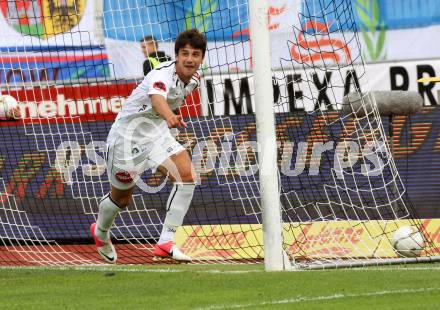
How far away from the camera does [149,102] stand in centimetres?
845

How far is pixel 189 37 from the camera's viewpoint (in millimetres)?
8148

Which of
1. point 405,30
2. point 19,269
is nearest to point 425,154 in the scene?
point 405,30

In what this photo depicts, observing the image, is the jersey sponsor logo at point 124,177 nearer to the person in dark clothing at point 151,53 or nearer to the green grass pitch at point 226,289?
the green grass pitch at point 226,289

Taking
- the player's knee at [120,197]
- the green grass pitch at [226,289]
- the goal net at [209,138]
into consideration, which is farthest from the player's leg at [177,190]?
the goal net at [209,138]

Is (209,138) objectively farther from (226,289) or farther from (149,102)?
(226,289)

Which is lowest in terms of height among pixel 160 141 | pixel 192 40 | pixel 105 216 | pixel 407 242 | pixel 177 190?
pixel 407 242

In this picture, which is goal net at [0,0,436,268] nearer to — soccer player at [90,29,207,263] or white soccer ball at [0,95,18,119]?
soccer player at [90,29,207,263]

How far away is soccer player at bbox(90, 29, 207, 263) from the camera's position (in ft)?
26.7

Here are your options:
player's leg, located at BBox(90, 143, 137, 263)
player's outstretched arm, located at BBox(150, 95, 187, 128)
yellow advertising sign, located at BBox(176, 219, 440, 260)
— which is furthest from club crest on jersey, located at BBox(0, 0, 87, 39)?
player's outstretched arm, located at BBox(150, 95, 187, 128)

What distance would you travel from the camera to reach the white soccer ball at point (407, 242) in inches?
371

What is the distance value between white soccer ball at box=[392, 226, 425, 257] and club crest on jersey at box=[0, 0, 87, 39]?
13.4 ft

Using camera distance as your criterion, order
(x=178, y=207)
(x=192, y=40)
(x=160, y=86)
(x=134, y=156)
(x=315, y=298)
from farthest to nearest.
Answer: (x=134, y=156), (x=178, y=207), (x=192, y=40), (x=160, y=86), (x=315, y=298)

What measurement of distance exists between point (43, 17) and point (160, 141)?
382cm

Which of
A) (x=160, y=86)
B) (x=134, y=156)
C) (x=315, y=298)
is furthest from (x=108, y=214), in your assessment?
(x=315, y=298)
